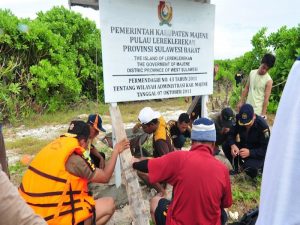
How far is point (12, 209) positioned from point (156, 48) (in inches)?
128

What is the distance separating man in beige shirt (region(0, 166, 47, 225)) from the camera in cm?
101

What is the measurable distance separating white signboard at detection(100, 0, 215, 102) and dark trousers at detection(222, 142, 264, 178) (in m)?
1.13

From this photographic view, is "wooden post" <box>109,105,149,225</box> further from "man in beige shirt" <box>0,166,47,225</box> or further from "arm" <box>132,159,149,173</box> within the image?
"man in beige shirt" <box>0,166,47,225</box>

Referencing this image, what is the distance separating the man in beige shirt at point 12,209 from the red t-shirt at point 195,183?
5.19ft

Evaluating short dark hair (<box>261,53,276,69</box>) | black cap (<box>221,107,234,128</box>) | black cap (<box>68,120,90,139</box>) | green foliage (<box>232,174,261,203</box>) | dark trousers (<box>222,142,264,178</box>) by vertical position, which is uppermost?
short dark hair (<box>261,53,276,69</box>)

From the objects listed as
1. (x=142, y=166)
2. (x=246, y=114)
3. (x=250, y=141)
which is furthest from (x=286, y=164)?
(x=250, y=141)

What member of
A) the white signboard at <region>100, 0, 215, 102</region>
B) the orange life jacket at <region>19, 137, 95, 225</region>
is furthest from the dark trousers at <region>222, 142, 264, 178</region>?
the orange life jacket at <region>19, 137, 95, 225</region>

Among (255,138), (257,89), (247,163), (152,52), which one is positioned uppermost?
(152,52)

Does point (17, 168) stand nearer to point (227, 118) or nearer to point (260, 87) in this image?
point (227, 118)

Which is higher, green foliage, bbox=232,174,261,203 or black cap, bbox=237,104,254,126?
black cap, bbox=237,104,254,126

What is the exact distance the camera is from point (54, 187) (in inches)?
107

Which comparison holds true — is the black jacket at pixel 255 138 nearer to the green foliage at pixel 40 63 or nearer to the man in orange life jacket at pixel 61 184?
the man in orange life jacket at pixel 61 184

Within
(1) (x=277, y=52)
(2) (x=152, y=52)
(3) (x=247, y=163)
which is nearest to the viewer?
(2) (x=152, y=52)

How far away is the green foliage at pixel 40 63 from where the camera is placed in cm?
958
